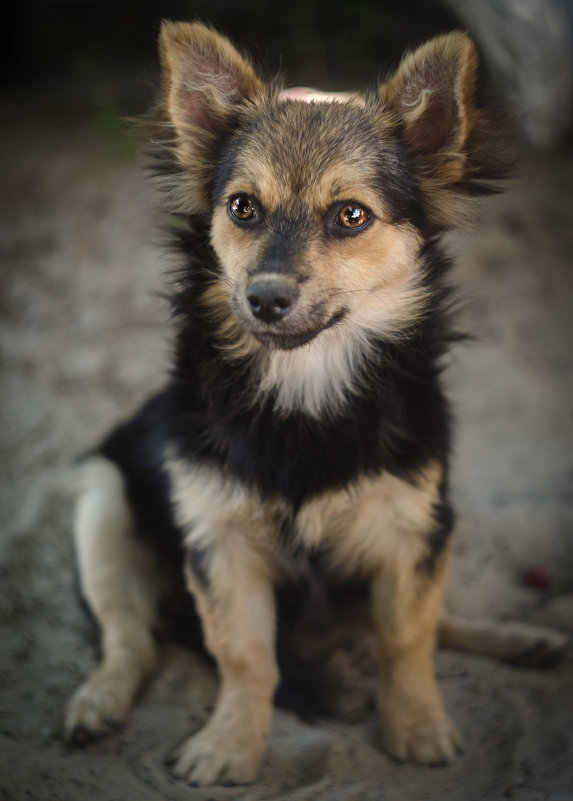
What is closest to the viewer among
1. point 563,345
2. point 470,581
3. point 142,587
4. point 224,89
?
point 224,89

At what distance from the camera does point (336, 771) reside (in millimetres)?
2416

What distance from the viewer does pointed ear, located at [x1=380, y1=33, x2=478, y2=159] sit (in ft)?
7.14

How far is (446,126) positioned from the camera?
7.75 feet

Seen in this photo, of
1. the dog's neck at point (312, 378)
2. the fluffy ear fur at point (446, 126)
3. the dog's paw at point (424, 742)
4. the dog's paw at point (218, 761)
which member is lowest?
the dog's paw at point (218, 761)

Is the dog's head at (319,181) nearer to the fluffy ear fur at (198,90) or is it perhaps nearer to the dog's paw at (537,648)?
the fluffy ear fur at (198,90)

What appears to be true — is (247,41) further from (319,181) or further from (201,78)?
(319,181)

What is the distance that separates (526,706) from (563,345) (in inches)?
108

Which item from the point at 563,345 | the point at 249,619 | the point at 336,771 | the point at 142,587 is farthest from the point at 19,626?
the point at 563,345

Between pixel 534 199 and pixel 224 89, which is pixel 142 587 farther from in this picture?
pixel 534 199

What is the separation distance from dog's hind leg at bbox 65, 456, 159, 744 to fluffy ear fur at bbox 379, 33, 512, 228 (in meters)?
1.82

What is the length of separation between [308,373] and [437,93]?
3.34 ft

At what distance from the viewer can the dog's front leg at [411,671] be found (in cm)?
252

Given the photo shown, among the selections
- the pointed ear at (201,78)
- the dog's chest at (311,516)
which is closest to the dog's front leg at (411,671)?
the dog's chest at (311,516)

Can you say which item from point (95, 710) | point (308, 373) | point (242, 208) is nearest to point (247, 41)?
point (242, 208)
